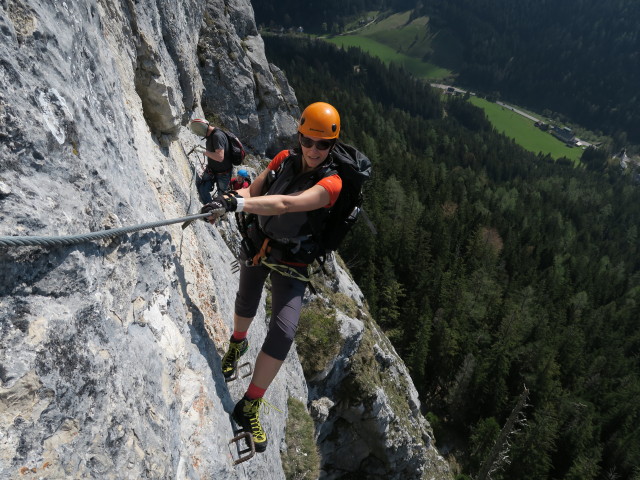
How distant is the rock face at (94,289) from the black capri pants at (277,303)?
2.35 feet

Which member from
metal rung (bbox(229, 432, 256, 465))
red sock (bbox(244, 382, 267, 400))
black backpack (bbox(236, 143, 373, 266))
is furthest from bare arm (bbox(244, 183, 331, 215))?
metal rung (bbox(229, 432, 256, 465))

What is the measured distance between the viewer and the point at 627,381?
51.1 m

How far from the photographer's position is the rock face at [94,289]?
277 cm

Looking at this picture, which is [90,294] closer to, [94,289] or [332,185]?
[94,289]

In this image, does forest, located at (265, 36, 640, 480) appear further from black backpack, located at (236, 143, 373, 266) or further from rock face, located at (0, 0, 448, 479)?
rock face, located at (0, 0, 448, 479)

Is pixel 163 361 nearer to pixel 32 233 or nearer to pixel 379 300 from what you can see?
pixel 32 233

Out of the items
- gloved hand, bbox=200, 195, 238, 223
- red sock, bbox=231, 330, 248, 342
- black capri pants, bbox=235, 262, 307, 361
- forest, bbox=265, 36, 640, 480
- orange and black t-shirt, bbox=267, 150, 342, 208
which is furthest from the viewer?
forest, bbox=265, 36, 640, 480

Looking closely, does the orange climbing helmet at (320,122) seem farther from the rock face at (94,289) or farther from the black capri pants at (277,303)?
the rock face at (94,289)

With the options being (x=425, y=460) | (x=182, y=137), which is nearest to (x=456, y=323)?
(x=425, y=460)

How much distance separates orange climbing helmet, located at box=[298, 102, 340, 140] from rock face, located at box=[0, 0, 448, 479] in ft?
7.07

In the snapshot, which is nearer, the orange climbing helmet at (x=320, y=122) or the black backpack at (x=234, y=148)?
the orange climbing helmet at (x=320, y=122)

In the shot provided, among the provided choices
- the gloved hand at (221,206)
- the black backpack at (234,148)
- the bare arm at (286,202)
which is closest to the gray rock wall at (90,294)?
the gloved hand at (221,206)

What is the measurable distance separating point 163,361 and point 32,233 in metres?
2.03

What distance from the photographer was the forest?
1614 inches
